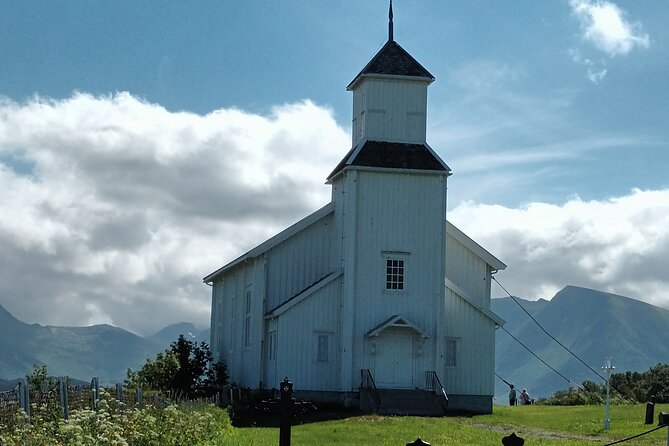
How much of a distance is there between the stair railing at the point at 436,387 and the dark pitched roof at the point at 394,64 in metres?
10.9

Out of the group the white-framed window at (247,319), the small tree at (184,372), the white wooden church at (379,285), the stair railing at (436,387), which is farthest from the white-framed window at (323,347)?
the small tree at (184,372)

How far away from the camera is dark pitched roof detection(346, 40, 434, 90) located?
46.1 meters

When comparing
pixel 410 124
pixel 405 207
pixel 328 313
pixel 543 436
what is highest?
pixel 410 124

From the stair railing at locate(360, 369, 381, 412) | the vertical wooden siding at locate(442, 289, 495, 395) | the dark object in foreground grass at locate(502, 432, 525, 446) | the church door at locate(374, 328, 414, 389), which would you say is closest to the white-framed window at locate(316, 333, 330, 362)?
the stair railing at locate(360, 369, 381, 412)

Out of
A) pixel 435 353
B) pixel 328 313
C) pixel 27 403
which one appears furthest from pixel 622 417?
pixel 27 403

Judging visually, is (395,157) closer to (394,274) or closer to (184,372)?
(394,274)

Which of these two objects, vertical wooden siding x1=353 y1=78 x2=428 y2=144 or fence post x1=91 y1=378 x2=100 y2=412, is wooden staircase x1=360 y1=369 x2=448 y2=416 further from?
fence post x1=91 y1=378 x2=100 y2=412

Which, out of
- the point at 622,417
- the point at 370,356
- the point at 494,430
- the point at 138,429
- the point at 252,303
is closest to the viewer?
the point at 138,429

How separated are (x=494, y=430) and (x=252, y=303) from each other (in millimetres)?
15434

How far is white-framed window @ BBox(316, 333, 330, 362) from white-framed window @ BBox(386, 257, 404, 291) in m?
2.90

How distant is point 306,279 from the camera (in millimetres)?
47094

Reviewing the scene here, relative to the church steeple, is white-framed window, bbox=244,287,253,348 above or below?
below

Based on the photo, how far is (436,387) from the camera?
1751 inches

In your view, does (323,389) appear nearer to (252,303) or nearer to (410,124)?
(252,303)
